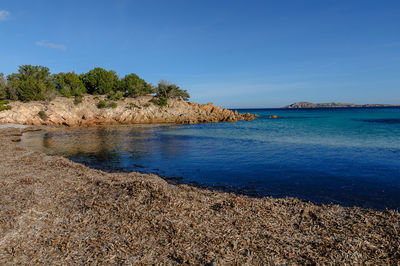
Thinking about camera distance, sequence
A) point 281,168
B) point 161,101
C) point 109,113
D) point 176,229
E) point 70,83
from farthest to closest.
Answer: point 161,101, point 70,83, point 109,113, point 281,168, point 176,229

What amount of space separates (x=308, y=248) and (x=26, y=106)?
61.6m

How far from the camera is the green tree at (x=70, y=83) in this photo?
64831mm

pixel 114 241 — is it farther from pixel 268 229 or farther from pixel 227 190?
pixel 227 190

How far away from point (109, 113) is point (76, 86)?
1834cm

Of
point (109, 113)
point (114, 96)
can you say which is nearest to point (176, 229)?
point (109, 113)

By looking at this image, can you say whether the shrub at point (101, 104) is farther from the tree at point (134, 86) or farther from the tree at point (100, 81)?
the tree at point (134, 86)

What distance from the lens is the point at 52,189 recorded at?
972cm

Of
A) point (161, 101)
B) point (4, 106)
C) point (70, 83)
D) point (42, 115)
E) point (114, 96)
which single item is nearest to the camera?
point (4, 106)

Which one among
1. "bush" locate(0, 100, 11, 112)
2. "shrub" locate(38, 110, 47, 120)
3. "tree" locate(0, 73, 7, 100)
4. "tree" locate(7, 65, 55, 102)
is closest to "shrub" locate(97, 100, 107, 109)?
"tree" locate(7, 65, 55, 102)

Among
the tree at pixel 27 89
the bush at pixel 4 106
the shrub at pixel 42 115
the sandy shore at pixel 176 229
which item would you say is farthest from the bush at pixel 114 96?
the sandy shore at pixel 176 229

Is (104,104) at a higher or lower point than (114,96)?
lower

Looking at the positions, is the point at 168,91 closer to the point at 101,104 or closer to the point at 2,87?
the point at 101,104

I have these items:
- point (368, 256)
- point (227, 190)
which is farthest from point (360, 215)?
point (227, 190)

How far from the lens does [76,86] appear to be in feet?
219
